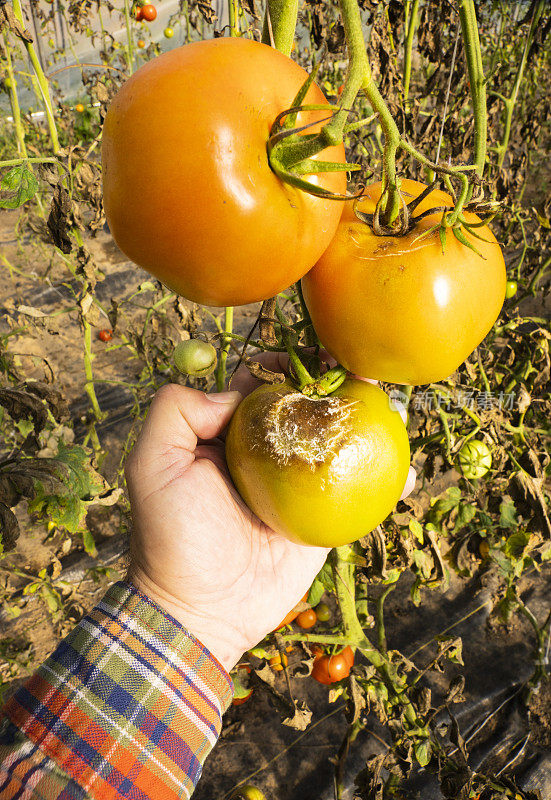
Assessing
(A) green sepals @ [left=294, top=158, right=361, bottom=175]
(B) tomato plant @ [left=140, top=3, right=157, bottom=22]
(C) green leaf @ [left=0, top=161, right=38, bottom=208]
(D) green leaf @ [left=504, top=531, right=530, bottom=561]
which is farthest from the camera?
(B) tomato plant @ [left=140, top=3, right=157, bottom=22]

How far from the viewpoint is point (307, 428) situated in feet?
2.39

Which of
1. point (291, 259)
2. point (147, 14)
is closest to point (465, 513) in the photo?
point (291, 259)

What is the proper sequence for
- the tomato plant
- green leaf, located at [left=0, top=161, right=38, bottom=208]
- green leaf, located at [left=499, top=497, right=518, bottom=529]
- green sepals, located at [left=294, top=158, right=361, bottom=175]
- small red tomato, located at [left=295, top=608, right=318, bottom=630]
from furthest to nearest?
the tomato plant, small red tomato, located at [left=295, top=608, right=318, bottom=630], green leaf, located at [left=499, top=497, right=518, bottom=529], green leaf, located at [left=0, top=161, right=38, bottom=208], green sepals, located at [left=294, top=158, right=361, bottom=175]

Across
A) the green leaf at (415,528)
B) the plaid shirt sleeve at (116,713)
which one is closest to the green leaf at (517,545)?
the green leaf at (415,528)

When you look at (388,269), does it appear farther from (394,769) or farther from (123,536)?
(123,536)

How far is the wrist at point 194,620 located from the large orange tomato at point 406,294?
1.92 feet

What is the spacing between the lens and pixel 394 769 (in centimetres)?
121

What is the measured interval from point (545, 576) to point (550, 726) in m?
0.55

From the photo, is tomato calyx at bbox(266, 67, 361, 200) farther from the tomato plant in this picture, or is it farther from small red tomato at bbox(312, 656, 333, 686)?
the tomato plant

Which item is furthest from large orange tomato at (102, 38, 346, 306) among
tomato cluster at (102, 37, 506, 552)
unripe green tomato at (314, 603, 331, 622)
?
unripe green tomato at (314, 603, 331, 622)

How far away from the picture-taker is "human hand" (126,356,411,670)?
0.92m

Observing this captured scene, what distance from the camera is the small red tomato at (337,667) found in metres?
1.49

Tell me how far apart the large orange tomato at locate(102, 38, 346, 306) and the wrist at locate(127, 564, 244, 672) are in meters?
0.66

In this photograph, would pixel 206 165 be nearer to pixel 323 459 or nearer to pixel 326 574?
pixel 323 459
